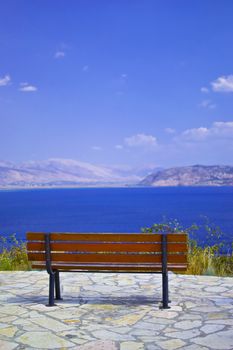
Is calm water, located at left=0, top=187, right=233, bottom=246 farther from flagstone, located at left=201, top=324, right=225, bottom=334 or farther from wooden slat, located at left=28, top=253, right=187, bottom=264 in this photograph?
flagstone, located at left=201, top=324, right=225, bottom=334

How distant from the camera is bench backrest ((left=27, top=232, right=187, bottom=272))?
211 inches

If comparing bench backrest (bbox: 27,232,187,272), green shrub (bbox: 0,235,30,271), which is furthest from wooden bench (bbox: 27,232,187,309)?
green shrub (bbox: 0,235,30,271)

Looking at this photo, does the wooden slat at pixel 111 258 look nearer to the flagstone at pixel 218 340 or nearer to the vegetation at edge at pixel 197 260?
the flagstone at pixel 218 340

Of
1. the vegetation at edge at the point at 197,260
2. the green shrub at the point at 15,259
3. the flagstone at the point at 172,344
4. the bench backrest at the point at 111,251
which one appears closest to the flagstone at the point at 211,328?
the flagstone at the point at 172,344

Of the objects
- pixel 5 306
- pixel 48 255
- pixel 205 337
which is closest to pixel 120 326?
pixel 205 337

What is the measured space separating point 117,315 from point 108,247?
0.76 meters

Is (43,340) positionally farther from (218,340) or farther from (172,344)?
(218,340)

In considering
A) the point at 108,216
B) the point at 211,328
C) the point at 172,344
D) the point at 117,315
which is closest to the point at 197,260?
the point at 117,315

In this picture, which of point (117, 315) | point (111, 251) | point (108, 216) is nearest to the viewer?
point (117, 315)

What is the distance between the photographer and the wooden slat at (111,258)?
5.42 meters

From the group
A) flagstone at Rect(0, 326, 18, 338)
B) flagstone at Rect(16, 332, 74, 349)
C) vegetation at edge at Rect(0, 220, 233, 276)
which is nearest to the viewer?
flagstone at Rect(16, 332, 74, 349)

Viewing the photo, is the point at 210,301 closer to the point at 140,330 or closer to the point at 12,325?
the point at 140,330

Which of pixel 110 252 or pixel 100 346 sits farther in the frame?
pixel 110 252

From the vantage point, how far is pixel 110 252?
5.47 m
